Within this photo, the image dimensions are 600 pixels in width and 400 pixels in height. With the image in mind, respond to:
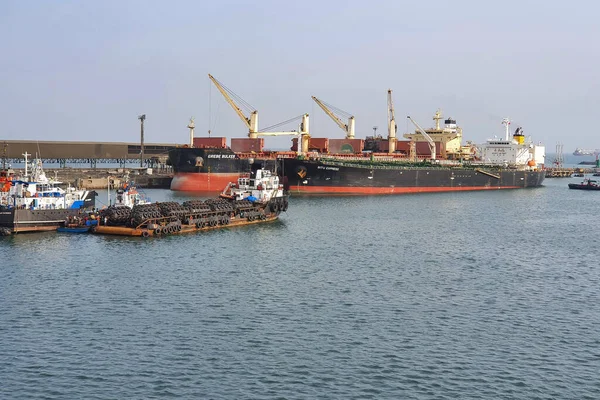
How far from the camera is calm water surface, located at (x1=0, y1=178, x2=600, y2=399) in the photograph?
2023cm

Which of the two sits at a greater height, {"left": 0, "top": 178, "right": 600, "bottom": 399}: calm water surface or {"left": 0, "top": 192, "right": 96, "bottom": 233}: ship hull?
{"left": 0, "top": 192, "right": 96, "bottom": 233}: ship hull

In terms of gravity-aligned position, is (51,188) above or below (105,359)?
above

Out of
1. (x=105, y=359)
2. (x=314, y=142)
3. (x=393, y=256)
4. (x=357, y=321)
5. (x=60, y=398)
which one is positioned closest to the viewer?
(x=60, y=398)

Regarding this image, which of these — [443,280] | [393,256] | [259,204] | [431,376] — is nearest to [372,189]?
[259,204]

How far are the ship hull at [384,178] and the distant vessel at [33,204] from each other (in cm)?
3489

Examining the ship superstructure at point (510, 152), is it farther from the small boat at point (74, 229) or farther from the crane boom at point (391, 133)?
the small boat at point (74, 229)

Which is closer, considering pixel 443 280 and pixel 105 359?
pixel 105 359

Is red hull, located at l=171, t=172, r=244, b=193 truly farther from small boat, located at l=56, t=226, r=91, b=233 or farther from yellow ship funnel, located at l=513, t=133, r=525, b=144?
yellow ship funnel, located at l=513, t=133, r=525, b=144

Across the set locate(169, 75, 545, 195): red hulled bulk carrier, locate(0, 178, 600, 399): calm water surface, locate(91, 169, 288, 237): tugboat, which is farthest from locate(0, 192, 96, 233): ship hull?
locate(169, 75, 545, 195): red hulled bulk carrier

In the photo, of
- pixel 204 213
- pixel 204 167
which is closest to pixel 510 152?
pixel 204 167

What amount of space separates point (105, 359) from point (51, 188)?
94.2 ft

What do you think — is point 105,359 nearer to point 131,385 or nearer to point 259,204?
point 131,385

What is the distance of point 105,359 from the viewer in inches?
850

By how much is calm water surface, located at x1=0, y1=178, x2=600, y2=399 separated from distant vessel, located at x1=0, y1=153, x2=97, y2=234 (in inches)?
87.9
